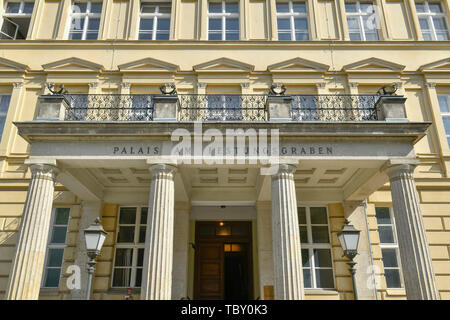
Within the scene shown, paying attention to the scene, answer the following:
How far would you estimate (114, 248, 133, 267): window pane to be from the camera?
43.9ft

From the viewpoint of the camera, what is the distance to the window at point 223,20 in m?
16.4

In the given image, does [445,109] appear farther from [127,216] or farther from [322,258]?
[127,216]

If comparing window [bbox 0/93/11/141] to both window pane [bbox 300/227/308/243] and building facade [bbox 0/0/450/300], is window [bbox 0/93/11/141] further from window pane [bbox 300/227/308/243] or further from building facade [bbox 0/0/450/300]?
window pane [bbox 300/227/308/243]

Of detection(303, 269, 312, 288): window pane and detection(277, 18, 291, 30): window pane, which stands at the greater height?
detection(277, 18, 291, 30): window pane

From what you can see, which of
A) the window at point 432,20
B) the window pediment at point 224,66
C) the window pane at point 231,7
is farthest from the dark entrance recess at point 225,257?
the window at point 432,20

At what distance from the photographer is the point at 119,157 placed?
1013cm

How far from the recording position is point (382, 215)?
44.9 feet

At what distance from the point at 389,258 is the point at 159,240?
8856 mm

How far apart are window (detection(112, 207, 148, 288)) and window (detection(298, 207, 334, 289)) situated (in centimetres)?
619

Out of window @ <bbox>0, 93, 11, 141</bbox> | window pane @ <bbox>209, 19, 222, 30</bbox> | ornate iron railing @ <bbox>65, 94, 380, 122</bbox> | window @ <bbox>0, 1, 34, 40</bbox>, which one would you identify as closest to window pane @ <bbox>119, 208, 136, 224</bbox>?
ornate iron railing @ <bbox>65, 94, 380, 122</bbox>

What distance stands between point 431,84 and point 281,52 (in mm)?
6396
